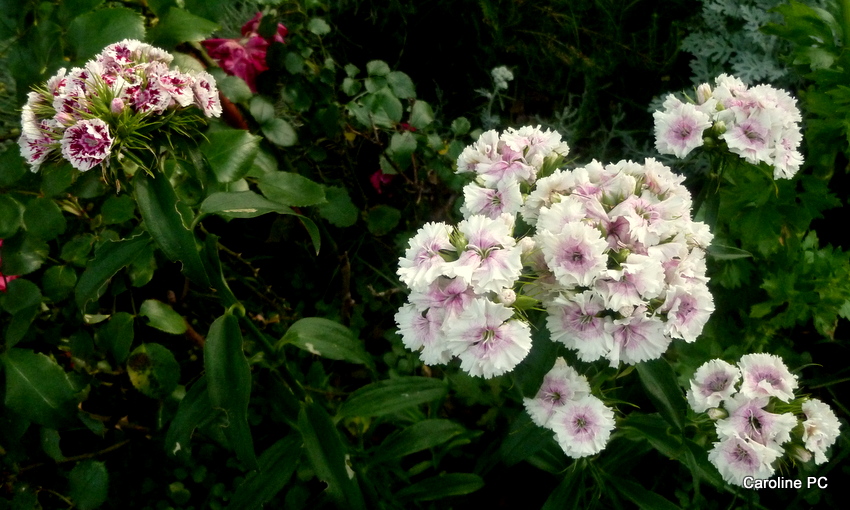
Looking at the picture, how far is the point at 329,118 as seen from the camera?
1711 mm

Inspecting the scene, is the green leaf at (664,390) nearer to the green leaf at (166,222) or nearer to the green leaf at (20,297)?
the green leaf at (166,222)

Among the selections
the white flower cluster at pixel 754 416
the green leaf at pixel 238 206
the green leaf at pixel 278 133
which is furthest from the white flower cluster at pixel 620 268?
the green leaf at pixel 278 133

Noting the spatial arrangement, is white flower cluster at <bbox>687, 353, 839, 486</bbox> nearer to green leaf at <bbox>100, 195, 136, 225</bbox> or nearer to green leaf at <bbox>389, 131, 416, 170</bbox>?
green leaf at <bbox>389, 131, 416, 170</bbox>

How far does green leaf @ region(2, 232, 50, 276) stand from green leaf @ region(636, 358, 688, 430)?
4.12 ft

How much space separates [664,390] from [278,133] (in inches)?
44.7

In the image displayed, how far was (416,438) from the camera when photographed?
1325mm

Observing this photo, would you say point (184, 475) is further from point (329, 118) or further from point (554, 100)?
point (554, 100)

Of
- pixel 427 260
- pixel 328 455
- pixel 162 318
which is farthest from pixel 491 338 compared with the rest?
pixel 162 318

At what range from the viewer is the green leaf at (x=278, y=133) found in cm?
161

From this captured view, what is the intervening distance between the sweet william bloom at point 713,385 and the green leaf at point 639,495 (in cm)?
27

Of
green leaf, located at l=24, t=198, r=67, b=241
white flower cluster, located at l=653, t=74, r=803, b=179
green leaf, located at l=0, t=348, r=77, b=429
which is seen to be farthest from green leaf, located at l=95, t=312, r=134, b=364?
white flower cluster, located at l=653, t=74, r=803, b=179

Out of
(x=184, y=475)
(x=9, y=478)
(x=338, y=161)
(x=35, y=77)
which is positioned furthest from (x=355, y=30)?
(x=9, y=478)

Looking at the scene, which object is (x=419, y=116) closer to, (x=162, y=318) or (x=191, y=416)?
(x=162, y=318)

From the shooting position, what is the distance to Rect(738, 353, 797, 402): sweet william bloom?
1.02m
